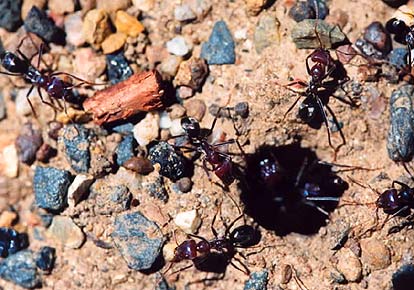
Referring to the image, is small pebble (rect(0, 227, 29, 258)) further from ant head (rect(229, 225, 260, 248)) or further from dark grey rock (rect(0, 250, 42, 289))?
ant head (rect(229, 225, 260, 248))

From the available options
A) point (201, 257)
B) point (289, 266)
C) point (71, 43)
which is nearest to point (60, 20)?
point (71, 43)

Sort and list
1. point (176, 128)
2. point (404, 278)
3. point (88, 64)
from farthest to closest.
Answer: point (88, 64) → point (176, 128) → point (404, 278)

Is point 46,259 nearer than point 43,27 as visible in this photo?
Yes

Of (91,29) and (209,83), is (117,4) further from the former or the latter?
(209,83)

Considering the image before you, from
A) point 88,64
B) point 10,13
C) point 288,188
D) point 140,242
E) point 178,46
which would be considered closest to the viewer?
point 140,242

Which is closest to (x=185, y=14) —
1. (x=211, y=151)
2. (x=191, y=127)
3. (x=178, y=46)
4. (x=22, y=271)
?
(x=178, y=46)

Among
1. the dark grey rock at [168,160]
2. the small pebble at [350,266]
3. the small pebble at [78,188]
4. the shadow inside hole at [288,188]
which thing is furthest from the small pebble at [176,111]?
the small pebble at [350,266]

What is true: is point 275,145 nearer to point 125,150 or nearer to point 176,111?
point 176,111

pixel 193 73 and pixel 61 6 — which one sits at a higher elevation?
pixel 61 6
